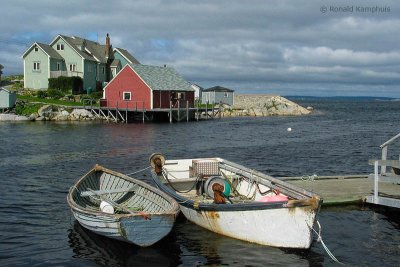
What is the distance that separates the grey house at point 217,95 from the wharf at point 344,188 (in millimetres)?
64807

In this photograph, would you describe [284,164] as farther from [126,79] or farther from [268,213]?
[126,79]

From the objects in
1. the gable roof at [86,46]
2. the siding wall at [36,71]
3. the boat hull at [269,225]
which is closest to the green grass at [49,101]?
the siding wall at [36,71]

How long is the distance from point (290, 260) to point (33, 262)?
603 centimetres

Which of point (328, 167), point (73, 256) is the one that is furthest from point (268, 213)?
point (328, 167)

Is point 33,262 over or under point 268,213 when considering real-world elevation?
under

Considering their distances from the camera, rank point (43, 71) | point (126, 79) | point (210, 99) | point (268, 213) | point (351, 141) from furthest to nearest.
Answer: point (210, 99) → point (43, 71) → point (126, 79) → point (351, 141) → point (268, 213)

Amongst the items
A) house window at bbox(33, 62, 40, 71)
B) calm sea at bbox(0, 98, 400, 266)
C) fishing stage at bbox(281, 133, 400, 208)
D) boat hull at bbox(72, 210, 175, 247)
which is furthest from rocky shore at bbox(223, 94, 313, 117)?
boat hull at bbox(72, 210, 175, 247)

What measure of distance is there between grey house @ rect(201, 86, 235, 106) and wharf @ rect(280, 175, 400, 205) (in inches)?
2551

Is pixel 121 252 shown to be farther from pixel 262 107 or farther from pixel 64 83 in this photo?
pixel 262 107

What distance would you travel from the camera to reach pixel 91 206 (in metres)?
14.2

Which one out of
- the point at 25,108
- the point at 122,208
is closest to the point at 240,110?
the point at 25,108

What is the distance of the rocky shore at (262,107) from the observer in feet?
272

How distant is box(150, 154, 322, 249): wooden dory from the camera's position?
35.2 feet

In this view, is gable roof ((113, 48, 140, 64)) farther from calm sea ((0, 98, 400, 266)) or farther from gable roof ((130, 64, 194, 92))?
calm sea ((0, 98, 400, 266))
